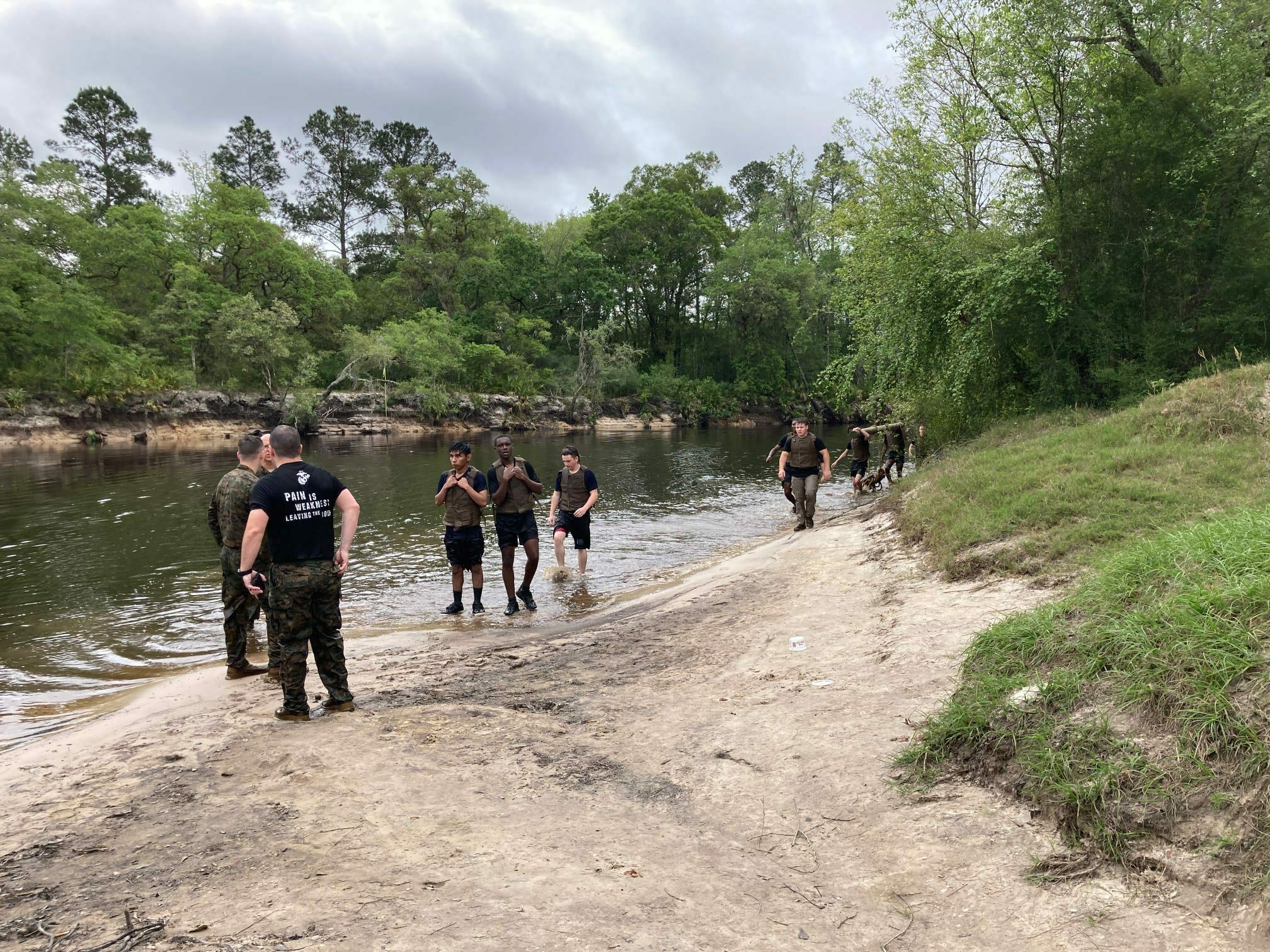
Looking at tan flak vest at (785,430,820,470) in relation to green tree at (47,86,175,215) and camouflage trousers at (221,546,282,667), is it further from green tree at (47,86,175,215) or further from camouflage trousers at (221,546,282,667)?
green tree at (47,86,175,215)

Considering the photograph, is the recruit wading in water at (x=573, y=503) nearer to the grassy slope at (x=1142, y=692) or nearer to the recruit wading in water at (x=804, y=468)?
the recruit wading in water at (x=804, y=468)

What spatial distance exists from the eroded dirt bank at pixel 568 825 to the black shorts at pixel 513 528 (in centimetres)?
313

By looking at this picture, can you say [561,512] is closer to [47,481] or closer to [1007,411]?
[1007,411]

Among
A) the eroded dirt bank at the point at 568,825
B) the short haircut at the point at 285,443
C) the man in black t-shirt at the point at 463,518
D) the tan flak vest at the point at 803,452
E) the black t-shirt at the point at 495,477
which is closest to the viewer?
the eroded dirt bank at the point at 568,825

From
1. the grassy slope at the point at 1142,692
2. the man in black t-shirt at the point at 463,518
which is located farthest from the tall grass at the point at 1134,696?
the man in black t-shirt at the point at 463,518

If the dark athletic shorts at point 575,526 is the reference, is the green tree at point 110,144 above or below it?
above

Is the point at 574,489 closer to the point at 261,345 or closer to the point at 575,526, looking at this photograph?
the point at 575,526

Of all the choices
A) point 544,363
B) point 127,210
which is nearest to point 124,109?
point 127,210

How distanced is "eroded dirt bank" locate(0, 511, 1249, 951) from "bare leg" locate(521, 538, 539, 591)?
3051 millimetres

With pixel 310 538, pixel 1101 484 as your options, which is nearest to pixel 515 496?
pixel 310 538

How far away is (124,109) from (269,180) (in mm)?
11802

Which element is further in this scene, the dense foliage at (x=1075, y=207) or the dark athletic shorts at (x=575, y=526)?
the dense foliage at (x=1075, y=207)

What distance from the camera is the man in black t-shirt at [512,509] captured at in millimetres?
9477

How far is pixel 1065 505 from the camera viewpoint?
25.6 feet
